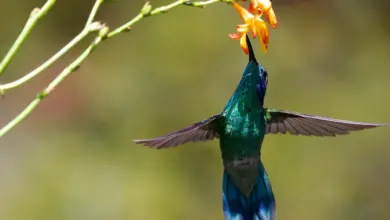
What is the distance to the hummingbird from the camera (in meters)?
1.54

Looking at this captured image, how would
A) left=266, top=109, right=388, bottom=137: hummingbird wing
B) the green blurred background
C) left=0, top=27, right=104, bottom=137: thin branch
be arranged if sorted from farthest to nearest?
the green blurred background → left=266, top=109, right=388, bottom=137: hummingbird wing → left=0, top=27, right=104, bottom=137: thin branch

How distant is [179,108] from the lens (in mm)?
4180

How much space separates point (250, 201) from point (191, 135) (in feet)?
1.17

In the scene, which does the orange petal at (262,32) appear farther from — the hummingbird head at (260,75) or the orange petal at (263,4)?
the hummingbird head at (260,75)

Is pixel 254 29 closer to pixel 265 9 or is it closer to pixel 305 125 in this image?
pixel 265 9

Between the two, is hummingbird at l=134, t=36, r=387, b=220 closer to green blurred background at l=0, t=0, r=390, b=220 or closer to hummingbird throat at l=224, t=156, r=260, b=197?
hummingbird throat at l=224, t=156, r=260, b=197

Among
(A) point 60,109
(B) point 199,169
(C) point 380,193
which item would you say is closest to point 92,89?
(A) point 60,109

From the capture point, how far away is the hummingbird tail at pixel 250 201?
68.6 inches

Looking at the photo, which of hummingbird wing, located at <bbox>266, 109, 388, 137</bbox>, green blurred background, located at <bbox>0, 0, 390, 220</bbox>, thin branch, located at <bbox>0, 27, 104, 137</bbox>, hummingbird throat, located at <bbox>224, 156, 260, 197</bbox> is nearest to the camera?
thin branch, located at <bbox>0, 27, 104, 137</bbox>

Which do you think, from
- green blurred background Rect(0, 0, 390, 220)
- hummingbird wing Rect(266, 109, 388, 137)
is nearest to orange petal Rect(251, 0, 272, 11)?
hummingbird wing Rect(266, 109, 388, 137)

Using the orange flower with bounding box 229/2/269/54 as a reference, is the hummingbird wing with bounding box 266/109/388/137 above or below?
below

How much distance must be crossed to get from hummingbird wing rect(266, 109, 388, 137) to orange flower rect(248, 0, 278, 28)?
0.27 metres

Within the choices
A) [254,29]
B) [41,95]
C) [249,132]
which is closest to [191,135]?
[249,132]

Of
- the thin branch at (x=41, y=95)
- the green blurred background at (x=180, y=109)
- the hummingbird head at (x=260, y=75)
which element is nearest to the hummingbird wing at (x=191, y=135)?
the hummingbird head at (x=260, y=75)
